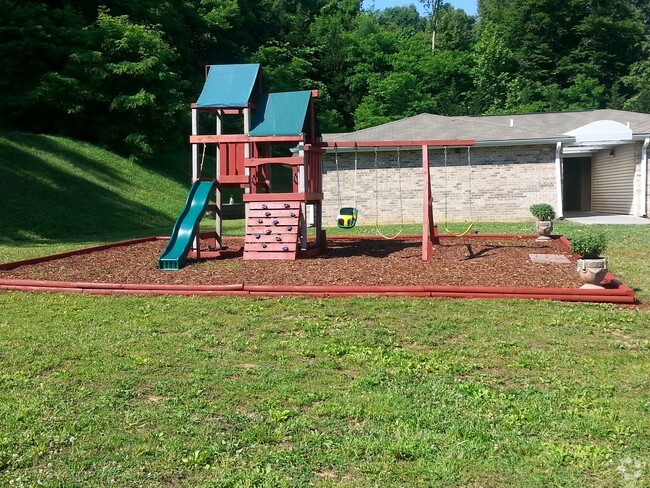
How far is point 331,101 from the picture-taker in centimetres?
4359

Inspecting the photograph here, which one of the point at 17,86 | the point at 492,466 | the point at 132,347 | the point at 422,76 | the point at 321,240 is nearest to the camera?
the point at 492,466

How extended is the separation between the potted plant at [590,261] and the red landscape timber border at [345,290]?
212mm

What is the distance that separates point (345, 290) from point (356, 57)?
39.4 metres

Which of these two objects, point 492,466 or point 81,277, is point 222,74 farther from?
point 492,466

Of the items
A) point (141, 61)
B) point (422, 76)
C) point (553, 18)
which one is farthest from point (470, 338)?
point (553, 18)

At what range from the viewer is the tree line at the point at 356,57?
28.9 m

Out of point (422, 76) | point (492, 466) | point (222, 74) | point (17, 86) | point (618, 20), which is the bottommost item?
point (492, 466)

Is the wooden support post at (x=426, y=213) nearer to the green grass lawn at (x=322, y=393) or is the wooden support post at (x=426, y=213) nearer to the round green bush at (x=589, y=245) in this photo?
the round green bush at (x=589, y=245)

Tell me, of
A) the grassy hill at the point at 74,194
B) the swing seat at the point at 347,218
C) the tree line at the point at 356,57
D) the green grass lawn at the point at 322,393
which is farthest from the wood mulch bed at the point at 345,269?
the tree line at the point at 356,57

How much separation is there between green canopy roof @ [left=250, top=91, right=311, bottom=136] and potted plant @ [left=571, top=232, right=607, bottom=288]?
5002 millimetres

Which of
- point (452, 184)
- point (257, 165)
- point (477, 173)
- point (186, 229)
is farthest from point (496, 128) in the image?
point (186, 229)

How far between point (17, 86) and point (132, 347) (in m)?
26.0

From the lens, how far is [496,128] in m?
21.4

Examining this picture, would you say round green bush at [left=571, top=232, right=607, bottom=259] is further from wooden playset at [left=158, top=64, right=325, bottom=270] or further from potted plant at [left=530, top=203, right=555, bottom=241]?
potted plant at [left=530, top=203, right=555, bottom=241]
